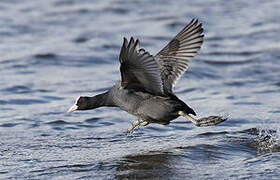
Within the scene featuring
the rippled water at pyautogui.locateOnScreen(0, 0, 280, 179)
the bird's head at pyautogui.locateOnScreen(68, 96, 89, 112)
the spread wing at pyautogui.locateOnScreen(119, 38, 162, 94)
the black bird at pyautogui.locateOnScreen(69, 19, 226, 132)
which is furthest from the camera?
the bird's head at pyautogui.locateOnScreen(68, 96, 89, 112)

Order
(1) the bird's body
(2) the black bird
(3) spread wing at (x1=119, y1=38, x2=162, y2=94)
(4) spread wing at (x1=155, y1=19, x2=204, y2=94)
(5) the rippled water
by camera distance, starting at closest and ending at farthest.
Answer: (3) spread wing at (x1=119, y1=38, x2=162, y2=94), (2) the black bird, (5) the rippled water, (1) the bird's body, (4) spread wing at (x1=155, y1=19, x2=204, y2=94)

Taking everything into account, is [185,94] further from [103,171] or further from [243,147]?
[103,171]

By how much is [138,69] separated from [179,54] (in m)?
1.00

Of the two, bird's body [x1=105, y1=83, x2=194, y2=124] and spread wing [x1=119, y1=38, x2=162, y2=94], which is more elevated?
spread wing [x1=119, y1=38, x2=162, y2=94]

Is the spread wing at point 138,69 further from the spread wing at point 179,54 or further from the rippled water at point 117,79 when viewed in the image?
the rippled water at point 117,79

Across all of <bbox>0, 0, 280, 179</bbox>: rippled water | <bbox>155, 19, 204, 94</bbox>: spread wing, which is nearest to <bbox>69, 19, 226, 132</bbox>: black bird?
<bbox>155, 19, 204, 94</bbox>: spread wing

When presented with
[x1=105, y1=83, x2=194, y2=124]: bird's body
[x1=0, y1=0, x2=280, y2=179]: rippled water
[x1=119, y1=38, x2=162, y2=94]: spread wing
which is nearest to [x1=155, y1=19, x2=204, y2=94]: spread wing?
[x1=105, y1=83, x2=194, y2=124]: bird's body

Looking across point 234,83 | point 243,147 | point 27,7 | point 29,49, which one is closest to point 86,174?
point 243,147

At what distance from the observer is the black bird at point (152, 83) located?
218 inches

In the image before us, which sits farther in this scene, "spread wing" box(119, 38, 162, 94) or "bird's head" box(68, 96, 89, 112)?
"bird's head" box(68, 96, 89, 112)

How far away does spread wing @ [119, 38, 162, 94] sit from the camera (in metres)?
5.42

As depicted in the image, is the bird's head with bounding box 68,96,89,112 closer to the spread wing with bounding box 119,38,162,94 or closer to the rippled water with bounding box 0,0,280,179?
the rippled water with bounding box 0,0,280,179

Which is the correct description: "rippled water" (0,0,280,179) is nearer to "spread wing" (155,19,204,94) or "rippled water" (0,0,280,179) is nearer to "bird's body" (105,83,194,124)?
"bird's body" (105,83,194,124)

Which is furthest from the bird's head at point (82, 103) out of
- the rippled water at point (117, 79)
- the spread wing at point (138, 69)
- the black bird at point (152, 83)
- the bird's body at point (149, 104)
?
the spread wing at point (138, 69)
